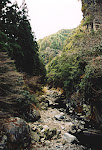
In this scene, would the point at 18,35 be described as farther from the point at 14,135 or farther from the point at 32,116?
the point at 14,135

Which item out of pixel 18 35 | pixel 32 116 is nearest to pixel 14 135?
pixel 32 116

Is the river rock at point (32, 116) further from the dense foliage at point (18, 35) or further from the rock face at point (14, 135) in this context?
the dense foliage at point (18, 35)

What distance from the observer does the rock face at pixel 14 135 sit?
16.7ft

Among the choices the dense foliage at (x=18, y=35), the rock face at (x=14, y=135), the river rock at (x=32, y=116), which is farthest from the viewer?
the dense foliage at (x=18, y=35)

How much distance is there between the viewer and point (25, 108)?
9273 mm

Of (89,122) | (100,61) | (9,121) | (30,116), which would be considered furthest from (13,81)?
(89,122)

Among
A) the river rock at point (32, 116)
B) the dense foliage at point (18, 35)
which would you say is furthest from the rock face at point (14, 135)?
the dense foliage at point (18, 35)

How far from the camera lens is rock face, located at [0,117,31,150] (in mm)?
5095

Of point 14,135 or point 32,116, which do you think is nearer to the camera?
point 14,135

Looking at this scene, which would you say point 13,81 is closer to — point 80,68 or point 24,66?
point 24,66

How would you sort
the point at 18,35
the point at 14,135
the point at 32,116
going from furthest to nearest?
the point at 18,35 → the point at 32,116 → the point at 14,135

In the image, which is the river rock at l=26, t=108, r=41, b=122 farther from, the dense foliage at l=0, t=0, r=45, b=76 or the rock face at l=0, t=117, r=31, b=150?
the dense foliage at l=0, t=0, r=45, b=76

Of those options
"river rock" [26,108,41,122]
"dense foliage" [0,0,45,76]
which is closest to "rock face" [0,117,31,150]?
"river rock" [26,108,41,122]

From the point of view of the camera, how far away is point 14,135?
552cm
